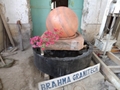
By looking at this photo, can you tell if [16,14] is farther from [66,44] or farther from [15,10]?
[66,44]

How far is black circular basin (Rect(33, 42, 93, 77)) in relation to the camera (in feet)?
5.16

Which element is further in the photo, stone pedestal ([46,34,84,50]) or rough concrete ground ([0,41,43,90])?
stone pedestal ([46,34,84,50])

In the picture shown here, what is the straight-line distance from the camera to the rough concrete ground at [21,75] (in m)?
→ 1.59

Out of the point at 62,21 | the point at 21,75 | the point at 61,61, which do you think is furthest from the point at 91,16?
the point at 21,75

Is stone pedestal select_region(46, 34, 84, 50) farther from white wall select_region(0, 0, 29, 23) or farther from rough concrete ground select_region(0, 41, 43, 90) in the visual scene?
white wall select_region(0, 0, 29, 23)

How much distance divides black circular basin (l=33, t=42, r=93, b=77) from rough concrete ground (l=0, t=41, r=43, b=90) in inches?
10.1

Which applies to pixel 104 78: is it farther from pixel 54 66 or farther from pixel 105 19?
pixel 105 19

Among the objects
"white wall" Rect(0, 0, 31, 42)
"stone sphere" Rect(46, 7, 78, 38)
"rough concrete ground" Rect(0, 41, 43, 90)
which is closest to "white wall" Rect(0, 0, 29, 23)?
"white wall" Rect(0, 0, 31, 42)

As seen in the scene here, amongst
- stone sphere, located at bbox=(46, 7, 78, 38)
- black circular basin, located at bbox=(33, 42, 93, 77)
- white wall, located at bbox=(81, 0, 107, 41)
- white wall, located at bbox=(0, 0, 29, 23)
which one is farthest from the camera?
white wall, located at bbox=(81, 0, 107, 41)

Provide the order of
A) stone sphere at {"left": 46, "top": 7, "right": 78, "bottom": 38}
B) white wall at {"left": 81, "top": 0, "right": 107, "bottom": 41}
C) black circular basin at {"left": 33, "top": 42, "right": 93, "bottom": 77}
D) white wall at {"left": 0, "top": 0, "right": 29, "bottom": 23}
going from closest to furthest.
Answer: black circular basin at {"left": 33, "top": 42, "right": 93, "bottom": 77}, stone sphere at {"left": 46, "top": 7, "right": 78, "bottom": 38}, white wall at {"left": 0, "top": 0, "right": 29, "bottom": 23}, white wall at {"left": 81, "top": 0, "right": 107, "bottom": 41}

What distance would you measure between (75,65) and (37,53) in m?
0.63

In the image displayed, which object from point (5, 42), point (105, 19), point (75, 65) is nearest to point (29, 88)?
point (75, 65)

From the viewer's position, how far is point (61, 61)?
1.56m

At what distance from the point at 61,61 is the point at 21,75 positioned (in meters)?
0.78
